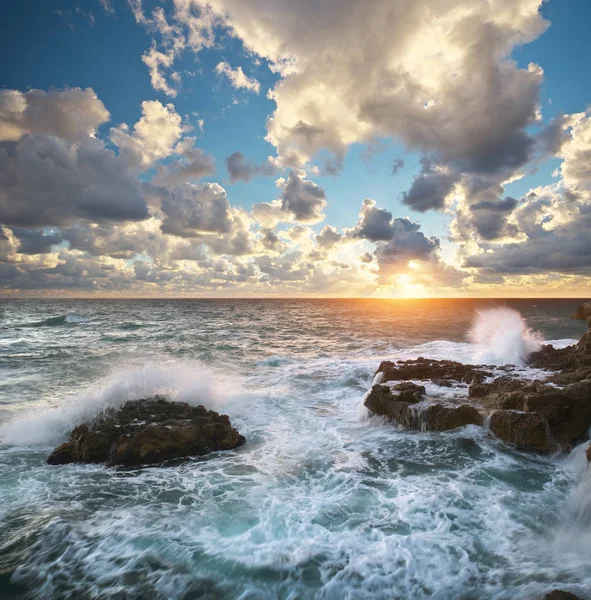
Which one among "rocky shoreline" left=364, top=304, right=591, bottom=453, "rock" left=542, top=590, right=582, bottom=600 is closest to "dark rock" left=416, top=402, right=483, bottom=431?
"rocky shoreline" left=364, top=304, right=591, bottom=453

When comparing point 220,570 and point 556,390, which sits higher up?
point 556,390

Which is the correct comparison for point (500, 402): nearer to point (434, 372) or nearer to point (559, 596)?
point (434, 372)

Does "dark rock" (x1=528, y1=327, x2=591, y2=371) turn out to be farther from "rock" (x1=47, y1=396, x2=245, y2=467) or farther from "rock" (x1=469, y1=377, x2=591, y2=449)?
"rock" (x1=47, y1=396, x2=245, y2=467)

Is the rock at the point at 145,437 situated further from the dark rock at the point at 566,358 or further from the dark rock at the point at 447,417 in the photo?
the dark rock at the point at 566,358

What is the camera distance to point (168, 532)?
6.20 metres

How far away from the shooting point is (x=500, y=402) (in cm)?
1051

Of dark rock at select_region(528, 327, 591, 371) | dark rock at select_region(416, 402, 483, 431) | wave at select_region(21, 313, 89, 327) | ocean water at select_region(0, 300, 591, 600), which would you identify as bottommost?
wave at select_region(21, 313, 89, 327)

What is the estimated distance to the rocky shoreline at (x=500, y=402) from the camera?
890 centimetres

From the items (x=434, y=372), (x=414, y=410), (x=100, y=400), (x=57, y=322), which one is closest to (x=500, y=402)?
(x=414, y=410)

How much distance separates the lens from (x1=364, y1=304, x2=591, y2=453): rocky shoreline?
29.2ft

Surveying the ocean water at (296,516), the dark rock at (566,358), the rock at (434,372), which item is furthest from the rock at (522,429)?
the dark rock at (566,358)

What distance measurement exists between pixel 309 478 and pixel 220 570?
322cm

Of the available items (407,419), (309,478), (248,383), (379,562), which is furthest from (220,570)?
(248,383)

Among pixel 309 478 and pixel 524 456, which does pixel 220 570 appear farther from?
pixel 524 456
